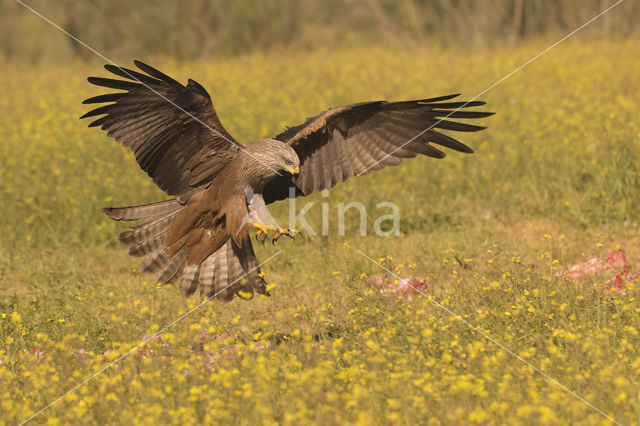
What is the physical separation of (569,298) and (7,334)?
372 cm

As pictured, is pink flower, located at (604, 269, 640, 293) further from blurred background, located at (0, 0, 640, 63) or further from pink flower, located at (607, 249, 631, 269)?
blurred background, located at (0, 0, 640, 63)

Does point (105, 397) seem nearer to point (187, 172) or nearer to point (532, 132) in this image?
point (187, 172)

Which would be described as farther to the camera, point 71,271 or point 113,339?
point 71,271

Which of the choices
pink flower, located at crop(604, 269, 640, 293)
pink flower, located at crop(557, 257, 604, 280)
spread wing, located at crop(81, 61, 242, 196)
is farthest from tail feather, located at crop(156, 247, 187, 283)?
pink flower, located at crop(604, 269, 640, 293)

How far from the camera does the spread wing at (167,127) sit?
4.90 meters

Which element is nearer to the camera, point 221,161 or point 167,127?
point 167,127

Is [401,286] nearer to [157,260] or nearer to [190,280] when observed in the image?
[190,280]

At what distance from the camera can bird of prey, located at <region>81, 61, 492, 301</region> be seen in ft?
16.8

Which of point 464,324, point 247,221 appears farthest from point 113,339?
point 464,324

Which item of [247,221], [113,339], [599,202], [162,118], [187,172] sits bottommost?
[599,202]

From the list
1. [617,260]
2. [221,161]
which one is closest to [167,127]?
[221,161]

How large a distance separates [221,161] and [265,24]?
12067 millimetres

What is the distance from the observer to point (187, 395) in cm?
399

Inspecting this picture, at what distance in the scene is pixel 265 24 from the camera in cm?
1700
